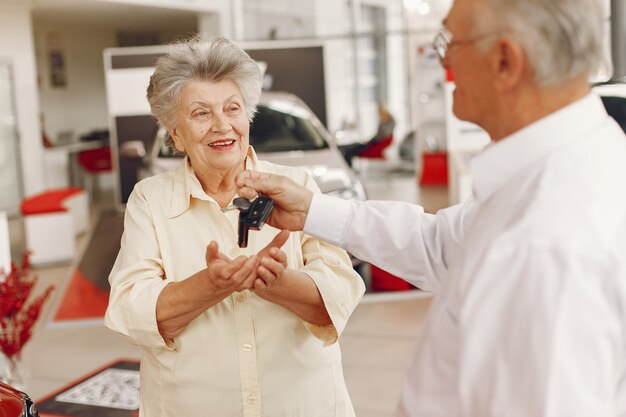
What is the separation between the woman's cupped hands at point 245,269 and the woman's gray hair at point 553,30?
0.71m

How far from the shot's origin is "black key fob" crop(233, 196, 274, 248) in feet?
5.20

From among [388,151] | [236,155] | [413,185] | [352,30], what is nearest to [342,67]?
[352,30]

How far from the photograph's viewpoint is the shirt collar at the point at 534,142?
113cm

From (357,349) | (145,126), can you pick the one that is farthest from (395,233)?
(145,126)

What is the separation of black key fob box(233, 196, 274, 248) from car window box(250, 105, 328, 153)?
4599 mm

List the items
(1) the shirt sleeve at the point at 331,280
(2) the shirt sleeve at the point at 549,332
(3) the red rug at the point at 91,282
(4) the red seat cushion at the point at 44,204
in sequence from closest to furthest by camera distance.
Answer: (2) the shirt sleeve at the point at 549,332
(1) the shirt sleeve at the point at 331,280
(3) the red rug at the point at 91,282
(4) the red seat cushion at the point at 44,204

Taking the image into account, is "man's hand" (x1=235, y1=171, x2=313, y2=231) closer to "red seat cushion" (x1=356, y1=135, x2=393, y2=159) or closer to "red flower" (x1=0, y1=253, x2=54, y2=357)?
"red flower" (x1=0, y1=253, x2=54, y2=357)

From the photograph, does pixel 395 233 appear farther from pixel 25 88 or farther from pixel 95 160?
pixel 95 160

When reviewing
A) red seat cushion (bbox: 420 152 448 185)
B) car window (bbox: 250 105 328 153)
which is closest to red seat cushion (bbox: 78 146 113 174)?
red seat cushion (bbox: 420 152 448 185)

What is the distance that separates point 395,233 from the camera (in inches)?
67.0

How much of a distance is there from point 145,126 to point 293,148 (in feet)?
14.2

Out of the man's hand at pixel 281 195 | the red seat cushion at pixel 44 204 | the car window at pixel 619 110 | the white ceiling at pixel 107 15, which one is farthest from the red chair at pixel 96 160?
the man's hand at pixel 281 195

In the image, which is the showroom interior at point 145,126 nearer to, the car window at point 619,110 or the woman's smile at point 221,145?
the car window at point 619,110

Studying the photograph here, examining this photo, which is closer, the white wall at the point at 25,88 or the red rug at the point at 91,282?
the red rug at the point at 91,282
